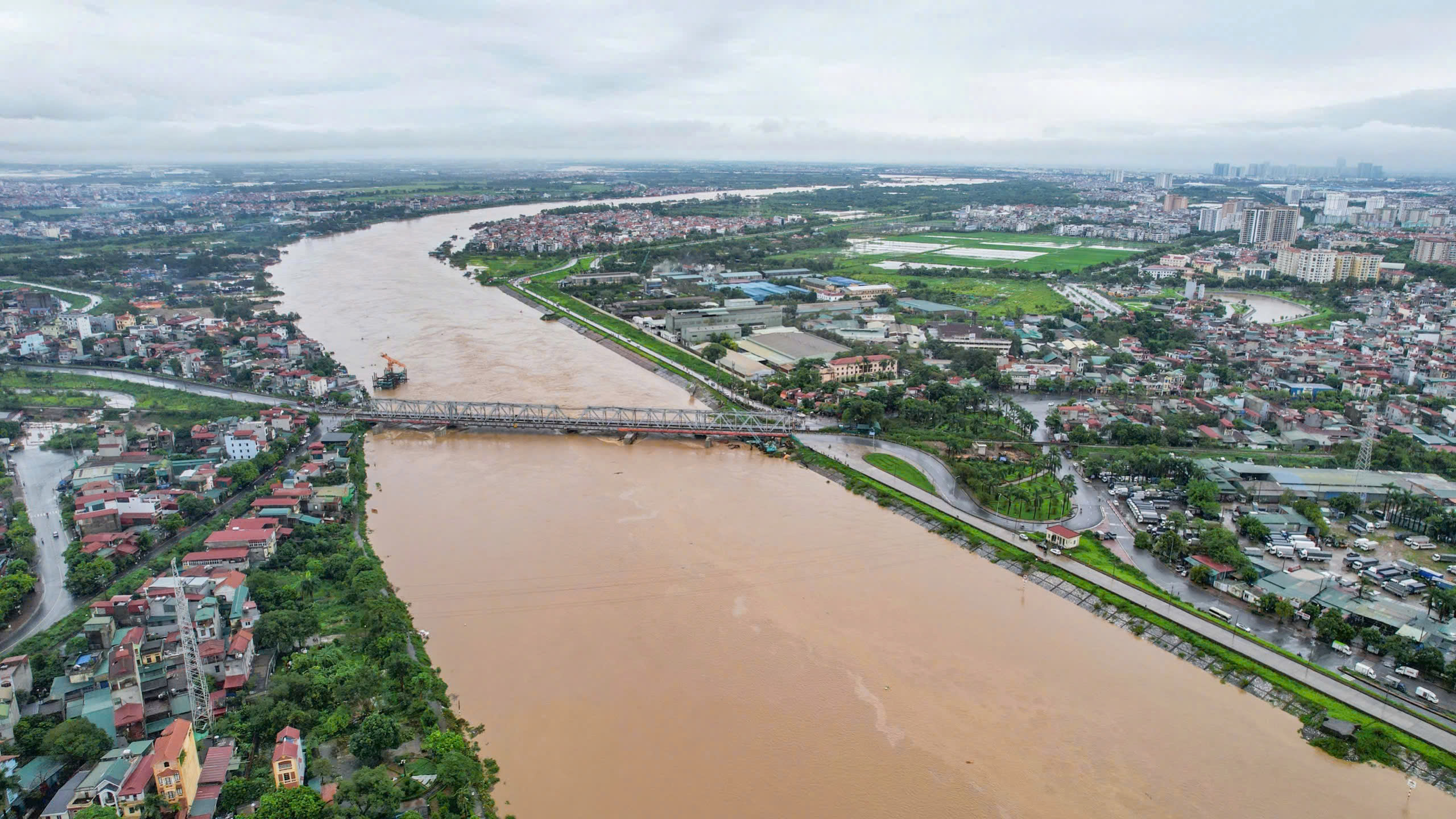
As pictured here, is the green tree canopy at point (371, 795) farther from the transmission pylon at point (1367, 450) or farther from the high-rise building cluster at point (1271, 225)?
the high-rise building cluster at point (1271, 225)

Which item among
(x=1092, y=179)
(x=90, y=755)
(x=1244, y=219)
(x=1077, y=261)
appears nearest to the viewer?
(x=90, y=755)

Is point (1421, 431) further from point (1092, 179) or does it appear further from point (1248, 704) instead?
point (1092, 179)

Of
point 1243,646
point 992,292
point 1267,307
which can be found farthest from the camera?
point 992,292

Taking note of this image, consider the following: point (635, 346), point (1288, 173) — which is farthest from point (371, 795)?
point (1288, 173)

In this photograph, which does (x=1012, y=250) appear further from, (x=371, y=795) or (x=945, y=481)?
(x=371, y=795)

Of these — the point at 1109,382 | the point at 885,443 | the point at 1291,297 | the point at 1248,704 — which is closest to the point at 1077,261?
the point at 1291,297

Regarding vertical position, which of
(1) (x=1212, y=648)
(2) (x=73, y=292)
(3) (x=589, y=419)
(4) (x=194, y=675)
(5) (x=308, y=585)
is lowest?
(1) (x=1212, y=648)

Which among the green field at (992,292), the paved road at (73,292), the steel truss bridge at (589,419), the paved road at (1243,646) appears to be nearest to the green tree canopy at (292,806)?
the paved road at (1243,646)
